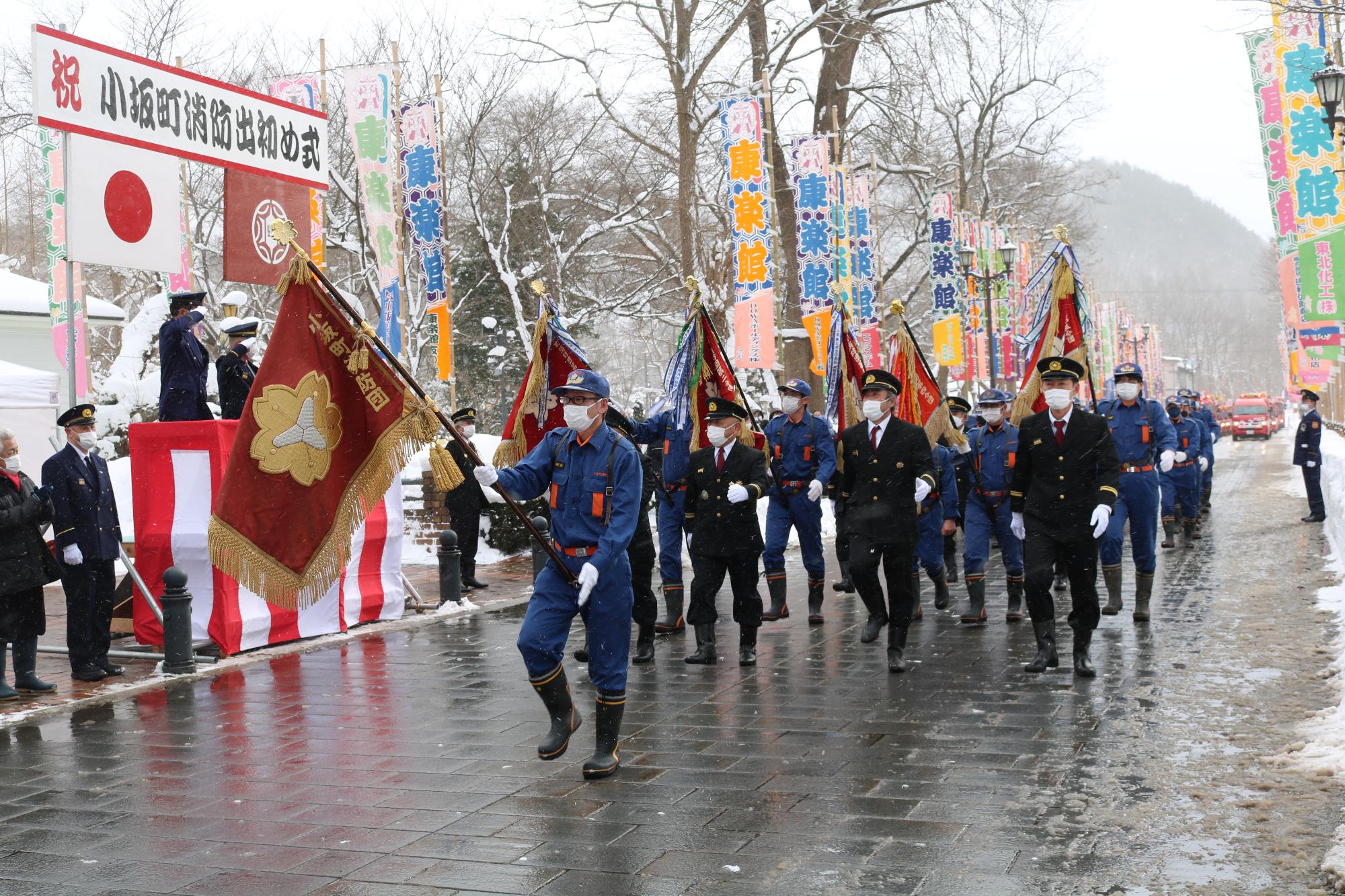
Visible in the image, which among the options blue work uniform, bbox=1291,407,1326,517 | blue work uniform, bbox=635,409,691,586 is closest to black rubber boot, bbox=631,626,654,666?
blue work uniform, bbox=635,409,691,586

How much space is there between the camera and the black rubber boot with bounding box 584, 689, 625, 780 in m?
5.99

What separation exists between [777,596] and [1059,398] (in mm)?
3273

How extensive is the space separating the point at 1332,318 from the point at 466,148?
55.1 feet

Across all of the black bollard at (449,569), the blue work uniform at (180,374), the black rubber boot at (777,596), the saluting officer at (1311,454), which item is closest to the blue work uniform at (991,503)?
the black rubber boot at (777,596)

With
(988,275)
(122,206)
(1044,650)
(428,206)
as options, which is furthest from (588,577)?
(988,275)

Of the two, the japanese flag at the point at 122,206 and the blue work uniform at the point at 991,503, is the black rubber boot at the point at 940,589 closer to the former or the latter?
the blue work uniform at the point at 991,503

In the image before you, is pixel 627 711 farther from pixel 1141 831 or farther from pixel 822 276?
pixel 822 276

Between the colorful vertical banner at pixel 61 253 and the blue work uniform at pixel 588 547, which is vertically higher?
the colorful vertical banner at pixel 61 253

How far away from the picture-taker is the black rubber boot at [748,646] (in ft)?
28.7

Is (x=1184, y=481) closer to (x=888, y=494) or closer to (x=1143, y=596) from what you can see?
(x=1143, y=596)

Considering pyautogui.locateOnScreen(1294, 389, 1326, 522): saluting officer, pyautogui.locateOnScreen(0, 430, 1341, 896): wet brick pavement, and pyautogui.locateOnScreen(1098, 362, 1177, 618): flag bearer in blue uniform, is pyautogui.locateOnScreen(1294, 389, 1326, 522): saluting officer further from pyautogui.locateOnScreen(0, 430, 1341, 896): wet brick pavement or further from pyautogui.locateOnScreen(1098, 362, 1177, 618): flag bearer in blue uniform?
pyautogui.locateOnScreen(0, 430, 1341, 896): wet brick pavement

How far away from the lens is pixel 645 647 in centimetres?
901

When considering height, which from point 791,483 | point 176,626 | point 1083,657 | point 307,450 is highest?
point 307,450

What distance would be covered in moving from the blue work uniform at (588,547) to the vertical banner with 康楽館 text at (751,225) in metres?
12.6
